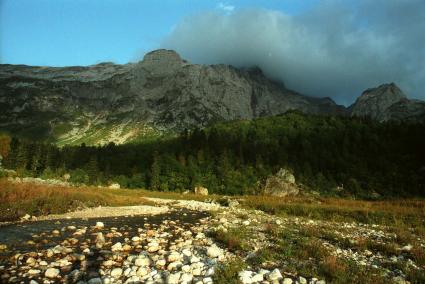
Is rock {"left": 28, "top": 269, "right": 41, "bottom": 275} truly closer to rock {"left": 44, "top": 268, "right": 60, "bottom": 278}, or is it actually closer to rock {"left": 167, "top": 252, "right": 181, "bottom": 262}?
rock {"left": 44, "top": 268, "right": 60, "bottom": 278}

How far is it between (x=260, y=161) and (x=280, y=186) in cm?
2317

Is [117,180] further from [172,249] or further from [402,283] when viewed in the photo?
[402,283]

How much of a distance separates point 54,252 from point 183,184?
81.4 meters

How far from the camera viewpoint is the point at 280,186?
8325cm

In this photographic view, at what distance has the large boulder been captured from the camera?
267 ft

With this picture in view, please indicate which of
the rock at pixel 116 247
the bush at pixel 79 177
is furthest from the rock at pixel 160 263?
the bush at pixel 79 177

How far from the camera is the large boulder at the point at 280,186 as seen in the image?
81375 mm

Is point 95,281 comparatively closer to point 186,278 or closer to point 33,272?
point 33,272

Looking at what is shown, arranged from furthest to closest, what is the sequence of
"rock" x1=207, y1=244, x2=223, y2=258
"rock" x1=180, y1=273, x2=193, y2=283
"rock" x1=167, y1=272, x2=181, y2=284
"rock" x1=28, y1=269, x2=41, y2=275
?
1. "rock" x1=207, y1=244, x2=223, y2=258
2. "rock" x1=28, y1=269, x2=41, y2=275
3. "rock" x1=180, y1=273, x2=193, y2=283
4. "rock" x1=167, y1=272, x2=181, y2=284

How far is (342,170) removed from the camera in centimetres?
10100

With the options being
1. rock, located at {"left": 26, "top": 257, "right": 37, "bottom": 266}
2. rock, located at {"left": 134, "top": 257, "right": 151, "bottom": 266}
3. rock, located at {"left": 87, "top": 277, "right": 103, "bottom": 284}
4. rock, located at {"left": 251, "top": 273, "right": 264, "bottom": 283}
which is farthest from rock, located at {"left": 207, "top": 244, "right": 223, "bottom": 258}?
rock, located at {"left": 26, "top": 257, "right": 37, "bottom": 266}

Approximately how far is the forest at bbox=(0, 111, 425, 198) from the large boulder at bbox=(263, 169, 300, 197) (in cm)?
430

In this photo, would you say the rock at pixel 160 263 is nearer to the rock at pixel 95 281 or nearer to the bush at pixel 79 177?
the rock at pixel 95 281

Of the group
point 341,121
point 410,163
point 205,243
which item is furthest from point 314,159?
point 205,243
